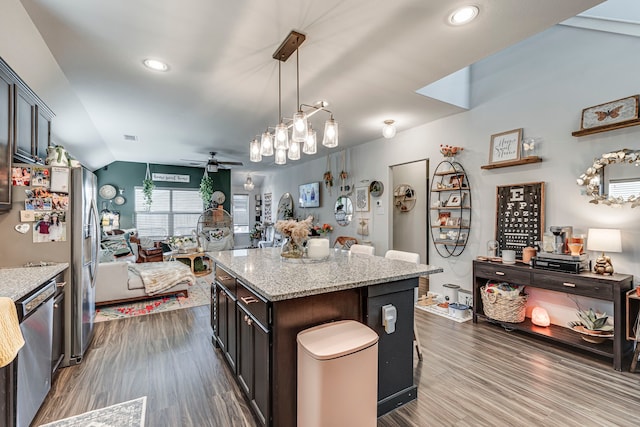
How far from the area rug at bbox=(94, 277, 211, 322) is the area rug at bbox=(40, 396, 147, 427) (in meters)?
2.04

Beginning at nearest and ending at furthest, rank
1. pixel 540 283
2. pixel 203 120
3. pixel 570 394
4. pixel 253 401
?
pixel 253 401, pixel 570 394, pixel 540 283, pixel 203 120

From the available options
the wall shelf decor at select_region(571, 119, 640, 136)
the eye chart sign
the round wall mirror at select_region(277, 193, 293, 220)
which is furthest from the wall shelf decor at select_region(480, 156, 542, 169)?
the round wall mirror at select_region(277, 193, 293, 220)

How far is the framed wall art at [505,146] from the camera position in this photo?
3.26m

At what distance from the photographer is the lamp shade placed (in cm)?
248

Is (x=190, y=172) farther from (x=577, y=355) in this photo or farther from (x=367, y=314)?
(x=577, y=355)

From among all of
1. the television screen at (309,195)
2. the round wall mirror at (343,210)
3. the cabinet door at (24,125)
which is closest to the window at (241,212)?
the television screen at (309,195)

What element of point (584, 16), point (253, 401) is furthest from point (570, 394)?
point (584, 16)

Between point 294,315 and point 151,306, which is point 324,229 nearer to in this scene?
point 151,306

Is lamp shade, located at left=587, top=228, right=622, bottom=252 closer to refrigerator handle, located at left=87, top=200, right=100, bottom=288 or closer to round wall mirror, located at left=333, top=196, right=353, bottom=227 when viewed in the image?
round wall mirror, located at left=333, top=196, right=353, bottom=227

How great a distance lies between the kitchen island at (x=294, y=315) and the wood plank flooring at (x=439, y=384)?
0.20 m

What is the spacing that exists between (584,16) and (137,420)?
16.1 ft

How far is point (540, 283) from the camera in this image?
9.28 feet

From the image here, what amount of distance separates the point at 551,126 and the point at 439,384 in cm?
281

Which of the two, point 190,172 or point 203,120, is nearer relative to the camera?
point 203,120
